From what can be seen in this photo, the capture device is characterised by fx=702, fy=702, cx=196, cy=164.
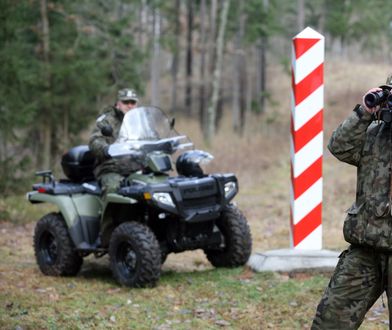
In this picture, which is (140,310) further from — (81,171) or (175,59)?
(175,59)

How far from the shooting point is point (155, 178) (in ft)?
25.9

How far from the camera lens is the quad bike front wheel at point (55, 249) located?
27.0 feet

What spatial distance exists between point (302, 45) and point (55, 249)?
3.76 metres

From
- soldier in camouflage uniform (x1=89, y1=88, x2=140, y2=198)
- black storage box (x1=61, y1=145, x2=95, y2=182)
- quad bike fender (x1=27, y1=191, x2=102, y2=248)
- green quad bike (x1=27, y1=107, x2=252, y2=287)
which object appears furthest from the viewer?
black storage box (x1=61, y1=145, x2=95, y2=182)

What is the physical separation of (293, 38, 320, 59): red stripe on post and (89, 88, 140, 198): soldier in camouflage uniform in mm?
2120

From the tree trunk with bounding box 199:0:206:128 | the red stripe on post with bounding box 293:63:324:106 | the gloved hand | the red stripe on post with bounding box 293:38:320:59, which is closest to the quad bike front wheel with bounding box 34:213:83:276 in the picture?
the gloved hand

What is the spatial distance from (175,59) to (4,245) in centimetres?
3254

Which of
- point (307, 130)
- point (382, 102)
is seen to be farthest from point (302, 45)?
point (382, 102)

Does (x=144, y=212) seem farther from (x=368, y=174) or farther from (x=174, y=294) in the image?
(x=368, y=174)

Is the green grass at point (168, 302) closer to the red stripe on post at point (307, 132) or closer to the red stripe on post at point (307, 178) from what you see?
the red stripe on post at point (307, 178)

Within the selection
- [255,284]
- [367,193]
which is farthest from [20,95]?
[367,193]

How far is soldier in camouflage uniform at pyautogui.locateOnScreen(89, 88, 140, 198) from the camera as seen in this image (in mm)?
7988

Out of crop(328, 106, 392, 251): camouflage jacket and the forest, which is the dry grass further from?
the forest

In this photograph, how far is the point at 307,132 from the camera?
7.55m
